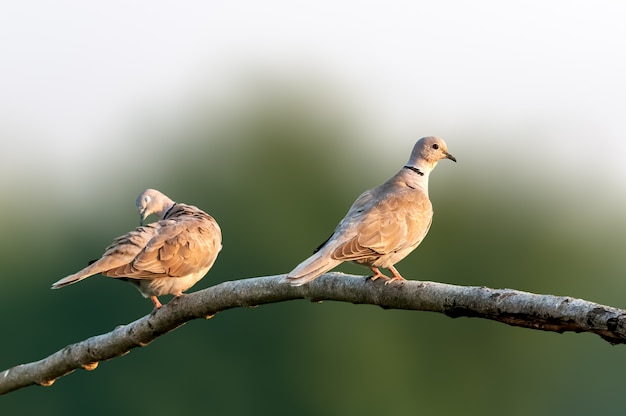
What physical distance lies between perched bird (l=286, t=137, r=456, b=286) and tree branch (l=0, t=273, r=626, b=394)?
0.85 m

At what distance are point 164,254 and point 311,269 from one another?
6.37 ft

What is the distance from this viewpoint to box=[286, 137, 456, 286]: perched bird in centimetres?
998

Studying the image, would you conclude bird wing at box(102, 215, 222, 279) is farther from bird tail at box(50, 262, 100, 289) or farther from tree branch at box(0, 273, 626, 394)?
tree branch at box(0, 273, 626, 394)

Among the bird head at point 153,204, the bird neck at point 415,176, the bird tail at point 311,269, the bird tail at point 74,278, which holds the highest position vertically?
the bird neck at point 415,176

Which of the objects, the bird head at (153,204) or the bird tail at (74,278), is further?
the bird head at (153,204)

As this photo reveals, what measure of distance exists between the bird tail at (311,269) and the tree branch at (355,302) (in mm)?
55

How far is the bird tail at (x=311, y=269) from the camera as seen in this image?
8570 millimetres

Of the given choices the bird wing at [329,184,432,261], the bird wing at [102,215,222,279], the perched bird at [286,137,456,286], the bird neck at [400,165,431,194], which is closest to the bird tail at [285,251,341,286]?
the perched bird at [286,137,456,286]

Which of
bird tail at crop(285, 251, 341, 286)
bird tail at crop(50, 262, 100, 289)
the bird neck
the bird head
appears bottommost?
bird tail at crop(50, 262, 100, 289)

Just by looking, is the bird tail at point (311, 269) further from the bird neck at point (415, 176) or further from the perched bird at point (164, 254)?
the bird neck at point (415, 176)

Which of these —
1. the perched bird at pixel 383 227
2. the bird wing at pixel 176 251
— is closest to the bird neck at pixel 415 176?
the perched bird at pixel 383 227

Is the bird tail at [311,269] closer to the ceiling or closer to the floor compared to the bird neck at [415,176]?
closer to the floor

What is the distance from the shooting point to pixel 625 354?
54.8m

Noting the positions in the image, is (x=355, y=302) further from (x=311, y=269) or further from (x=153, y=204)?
(x=153, y=204)
